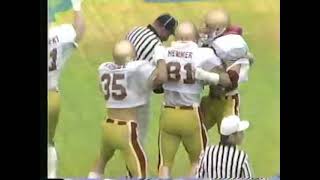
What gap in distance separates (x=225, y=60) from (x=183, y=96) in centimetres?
24

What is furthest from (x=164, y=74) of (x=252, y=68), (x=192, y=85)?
(x=252, y=68)

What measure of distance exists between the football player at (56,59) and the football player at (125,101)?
18 centimetres

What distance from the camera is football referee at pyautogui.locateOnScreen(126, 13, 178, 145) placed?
314 cm

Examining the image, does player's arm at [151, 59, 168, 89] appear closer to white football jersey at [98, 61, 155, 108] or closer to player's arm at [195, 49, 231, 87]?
white football jersey at [98, 61, 155, 108]

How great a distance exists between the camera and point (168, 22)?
313cm

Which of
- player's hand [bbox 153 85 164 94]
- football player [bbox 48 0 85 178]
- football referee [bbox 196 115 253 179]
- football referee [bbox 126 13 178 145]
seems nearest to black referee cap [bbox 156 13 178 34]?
football referee [bbox 126 13 178 145]

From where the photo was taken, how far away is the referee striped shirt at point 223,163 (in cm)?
311

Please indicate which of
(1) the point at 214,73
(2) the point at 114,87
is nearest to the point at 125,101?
(2) the point at 114,87

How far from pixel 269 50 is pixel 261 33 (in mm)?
81

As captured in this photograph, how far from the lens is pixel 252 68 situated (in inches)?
122

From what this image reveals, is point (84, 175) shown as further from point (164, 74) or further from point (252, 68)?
point (252, 68)

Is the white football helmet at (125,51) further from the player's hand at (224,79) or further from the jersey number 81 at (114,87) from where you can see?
the player's hand at (224,79)

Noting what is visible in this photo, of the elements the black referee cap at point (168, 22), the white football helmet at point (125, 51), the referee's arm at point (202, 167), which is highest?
the black referee cap at point (168, 22)

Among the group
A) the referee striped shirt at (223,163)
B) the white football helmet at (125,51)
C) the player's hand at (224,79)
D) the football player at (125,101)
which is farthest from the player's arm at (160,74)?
the referee striped shirt at (223,163)
